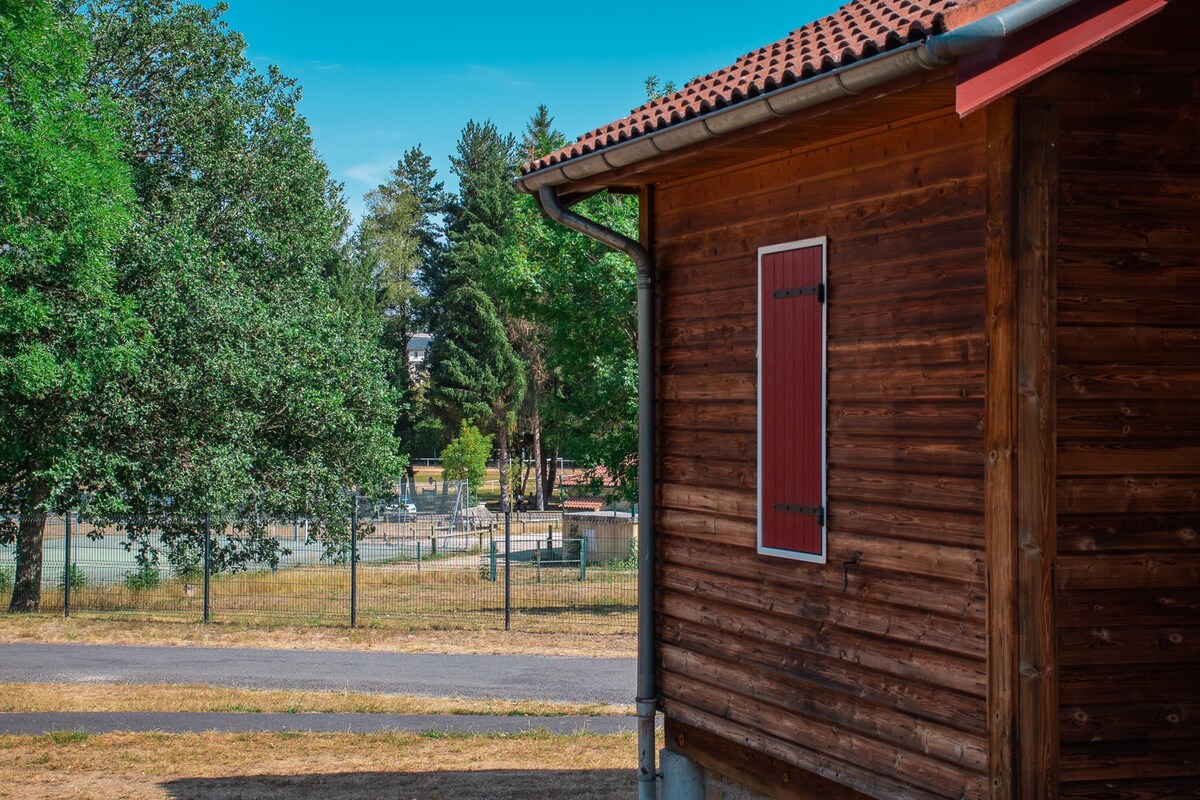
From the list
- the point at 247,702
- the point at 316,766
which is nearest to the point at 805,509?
the point at 316,766

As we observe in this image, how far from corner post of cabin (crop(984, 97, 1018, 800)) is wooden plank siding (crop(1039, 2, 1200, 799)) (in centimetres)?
23

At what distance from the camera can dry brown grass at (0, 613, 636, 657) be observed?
2008 centimetres

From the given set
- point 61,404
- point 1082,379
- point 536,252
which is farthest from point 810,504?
point 536,252

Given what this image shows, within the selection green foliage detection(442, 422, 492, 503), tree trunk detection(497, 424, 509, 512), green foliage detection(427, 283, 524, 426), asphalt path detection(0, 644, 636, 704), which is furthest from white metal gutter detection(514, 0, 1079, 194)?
tree trunk detection(497, 424, 509, 512)

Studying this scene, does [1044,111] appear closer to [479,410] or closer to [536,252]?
[536,252]

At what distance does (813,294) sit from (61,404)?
21.2m

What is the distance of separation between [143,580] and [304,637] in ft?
22.3

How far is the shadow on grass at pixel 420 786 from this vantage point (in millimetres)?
9625

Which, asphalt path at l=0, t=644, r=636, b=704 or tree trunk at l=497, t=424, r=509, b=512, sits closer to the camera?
asphalt path at l=0, t=644, r=636, b=704

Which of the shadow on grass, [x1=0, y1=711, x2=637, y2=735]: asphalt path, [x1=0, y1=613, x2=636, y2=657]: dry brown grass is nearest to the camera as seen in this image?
the shadow on grass

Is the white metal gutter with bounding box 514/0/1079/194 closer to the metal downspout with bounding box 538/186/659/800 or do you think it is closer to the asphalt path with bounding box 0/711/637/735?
the metal downspout with bounding box 538/186/659/800

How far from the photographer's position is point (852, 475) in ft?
21.0

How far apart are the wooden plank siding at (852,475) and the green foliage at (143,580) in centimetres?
2045

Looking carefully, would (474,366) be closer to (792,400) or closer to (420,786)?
(420,786)
